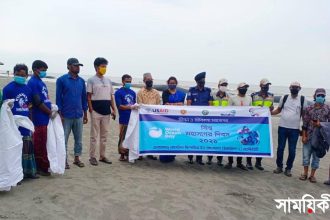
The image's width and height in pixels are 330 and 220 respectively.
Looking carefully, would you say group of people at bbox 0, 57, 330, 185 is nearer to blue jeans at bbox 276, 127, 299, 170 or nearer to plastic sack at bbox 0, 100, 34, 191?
blue jeans at bbox 276, 127, 299, 170

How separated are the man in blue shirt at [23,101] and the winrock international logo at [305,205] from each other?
4.05m

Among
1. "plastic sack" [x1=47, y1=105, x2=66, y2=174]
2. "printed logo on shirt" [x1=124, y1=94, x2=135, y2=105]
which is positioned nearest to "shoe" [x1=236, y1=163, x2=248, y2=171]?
"printed logo on shirt" [x1=124, y1=94, x2=135, y2=105]

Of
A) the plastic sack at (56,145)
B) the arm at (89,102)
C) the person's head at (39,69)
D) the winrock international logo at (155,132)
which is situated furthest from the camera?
the winrock international logo at (155,132)

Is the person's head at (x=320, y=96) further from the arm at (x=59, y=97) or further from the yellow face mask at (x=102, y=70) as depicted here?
the arm at (x=59, y=97)

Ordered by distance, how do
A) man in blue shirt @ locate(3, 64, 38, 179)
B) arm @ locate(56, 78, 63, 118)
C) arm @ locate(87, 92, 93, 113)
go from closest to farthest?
man in blue shirt @ locate(3, 64, 38, 179)
arm @ locate(56, 78, 63, 118)
arm @ locate(87, 92, 93, 113)

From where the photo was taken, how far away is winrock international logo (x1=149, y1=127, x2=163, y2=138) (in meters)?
7.02

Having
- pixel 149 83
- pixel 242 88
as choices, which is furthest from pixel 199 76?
pixel 149 83

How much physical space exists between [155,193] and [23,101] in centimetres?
256

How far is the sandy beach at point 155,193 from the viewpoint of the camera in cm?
453

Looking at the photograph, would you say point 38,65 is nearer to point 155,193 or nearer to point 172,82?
point 172,82

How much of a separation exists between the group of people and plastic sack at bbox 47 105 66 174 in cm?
10

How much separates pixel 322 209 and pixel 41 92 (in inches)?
198

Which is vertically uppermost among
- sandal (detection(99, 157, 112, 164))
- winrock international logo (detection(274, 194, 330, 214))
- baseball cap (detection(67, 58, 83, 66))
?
baseball cap (detection(67, 58, 83, 66))

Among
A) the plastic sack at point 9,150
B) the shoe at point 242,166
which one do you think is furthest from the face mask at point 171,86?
the plastic sack at point 9,150
